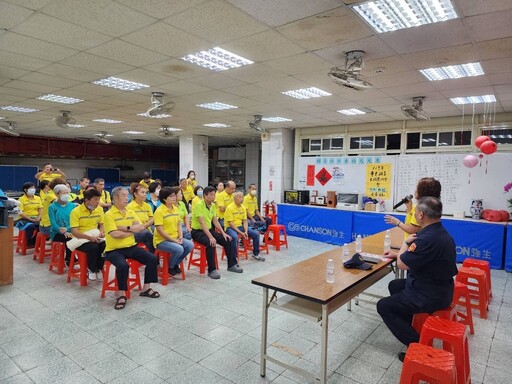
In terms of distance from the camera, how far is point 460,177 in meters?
6.69

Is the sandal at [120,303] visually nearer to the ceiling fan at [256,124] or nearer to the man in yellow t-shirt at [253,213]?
the man in yellow t-shirt at [253,213]

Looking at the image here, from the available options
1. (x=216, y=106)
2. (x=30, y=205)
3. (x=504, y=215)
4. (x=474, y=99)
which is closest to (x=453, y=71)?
(x=474, y=99)

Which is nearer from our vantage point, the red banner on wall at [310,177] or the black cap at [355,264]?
the black cap at [355,264]

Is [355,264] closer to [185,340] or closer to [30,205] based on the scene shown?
[185,340]

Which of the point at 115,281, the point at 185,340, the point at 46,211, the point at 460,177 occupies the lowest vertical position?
the point at 185,340

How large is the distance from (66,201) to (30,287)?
125cm

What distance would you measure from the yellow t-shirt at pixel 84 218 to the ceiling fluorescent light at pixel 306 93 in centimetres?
342

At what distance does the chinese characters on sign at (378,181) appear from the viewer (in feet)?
24.7

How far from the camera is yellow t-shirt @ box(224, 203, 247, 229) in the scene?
18.7ft

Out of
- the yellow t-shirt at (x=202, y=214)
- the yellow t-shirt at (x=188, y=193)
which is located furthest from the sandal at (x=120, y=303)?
the yellow t-shirt at (x=188, y=193)

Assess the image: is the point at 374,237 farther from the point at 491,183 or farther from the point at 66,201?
the point at 66,201

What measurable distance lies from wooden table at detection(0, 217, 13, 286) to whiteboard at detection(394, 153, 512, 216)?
23.6 feet

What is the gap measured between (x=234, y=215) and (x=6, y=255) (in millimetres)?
3277

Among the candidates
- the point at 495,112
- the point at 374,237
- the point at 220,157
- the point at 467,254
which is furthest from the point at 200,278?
the point at 220,157
